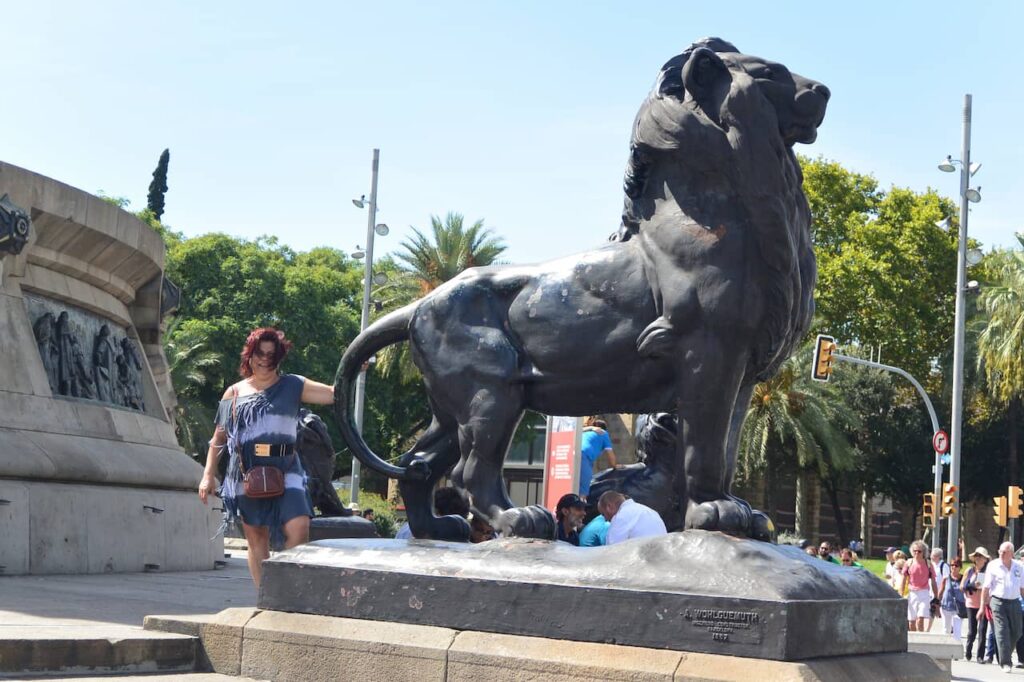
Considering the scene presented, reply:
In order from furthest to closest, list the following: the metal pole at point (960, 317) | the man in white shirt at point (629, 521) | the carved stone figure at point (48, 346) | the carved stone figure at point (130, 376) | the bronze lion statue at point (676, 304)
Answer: the metal pole at point (960, 317), the carved stone figure at point (130, 376), the carved stone figure at point (48, 346), the man in white shirt at point (629, 521), the bronze lion statue at point (676, 304)

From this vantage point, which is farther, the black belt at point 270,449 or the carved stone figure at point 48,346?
the carved stone figure at point 48,346

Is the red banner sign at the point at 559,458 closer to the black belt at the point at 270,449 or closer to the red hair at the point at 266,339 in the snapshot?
the red hair at the point at 266,339

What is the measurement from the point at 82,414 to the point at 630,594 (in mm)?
9944

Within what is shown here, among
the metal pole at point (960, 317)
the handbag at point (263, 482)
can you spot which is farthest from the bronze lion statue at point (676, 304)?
the metal pole at point (960, 317)

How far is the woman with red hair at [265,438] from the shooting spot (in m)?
6.37

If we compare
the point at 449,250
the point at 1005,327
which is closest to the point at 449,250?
the point at 449,250

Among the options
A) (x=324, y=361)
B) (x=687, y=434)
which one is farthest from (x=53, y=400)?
(x=324, y=361)

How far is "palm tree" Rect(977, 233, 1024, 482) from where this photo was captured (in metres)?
37.3

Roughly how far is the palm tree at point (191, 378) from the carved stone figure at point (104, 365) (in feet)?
77.7

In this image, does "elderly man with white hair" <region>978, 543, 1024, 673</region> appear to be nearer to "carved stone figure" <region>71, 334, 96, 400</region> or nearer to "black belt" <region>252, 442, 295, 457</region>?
"carved stone figure" <region>71, 334, 96, 400</region>

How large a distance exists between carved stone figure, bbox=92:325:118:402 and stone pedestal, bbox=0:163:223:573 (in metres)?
0.02

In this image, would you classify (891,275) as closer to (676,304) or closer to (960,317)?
(960,317)

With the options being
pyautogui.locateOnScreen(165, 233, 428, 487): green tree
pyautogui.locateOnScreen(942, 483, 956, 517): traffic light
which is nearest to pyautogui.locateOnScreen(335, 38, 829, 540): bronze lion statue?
pyautogui.locateOnScreen(942, 483, 956, 517): traffic light

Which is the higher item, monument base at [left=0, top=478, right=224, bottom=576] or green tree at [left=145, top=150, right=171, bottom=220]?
green tree at [left=145, top=150, right=171, bottom=220]
